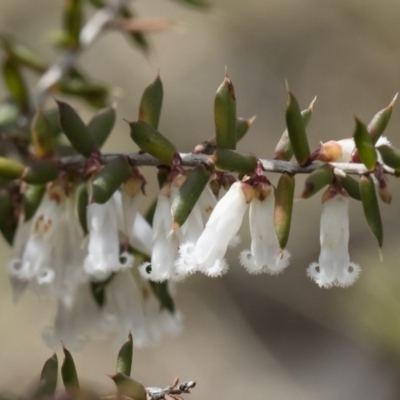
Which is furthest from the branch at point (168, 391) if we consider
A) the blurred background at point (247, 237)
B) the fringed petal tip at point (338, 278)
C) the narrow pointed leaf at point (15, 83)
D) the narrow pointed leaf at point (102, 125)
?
the blurred background at point (247, 237)

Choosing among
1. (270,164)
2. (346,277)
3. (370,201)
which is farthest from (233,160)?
(346,277)

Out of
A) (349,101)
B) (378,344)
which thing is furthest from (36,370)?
(349,101)

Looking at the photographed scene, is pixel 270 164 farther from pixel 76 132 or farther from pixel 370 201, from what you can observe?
pixel 76 132

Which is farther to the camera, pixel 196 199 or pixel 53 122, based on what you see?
pixel 53 122

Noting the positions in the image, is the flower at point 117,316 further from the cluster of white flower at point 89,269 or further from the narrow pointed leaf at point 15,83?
the narrow pointed leaf at point 15,83

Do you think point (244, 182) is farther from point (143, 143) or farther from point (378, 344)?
point (378, 344)
